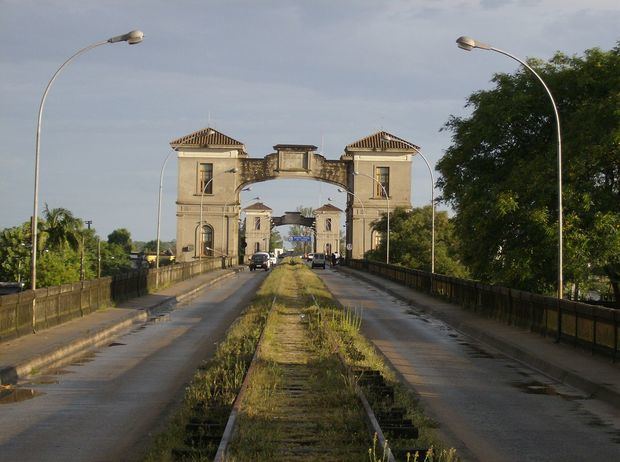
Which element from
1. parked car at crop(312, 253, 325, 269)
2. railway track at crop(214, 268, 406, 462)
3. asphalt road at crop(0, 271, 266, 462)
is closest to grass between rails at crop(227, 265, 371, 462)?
railway track at crop(214, 268, 406, 462)

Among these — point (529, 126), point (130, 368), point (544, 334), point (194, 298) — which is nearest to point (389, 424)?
point (130, 368)

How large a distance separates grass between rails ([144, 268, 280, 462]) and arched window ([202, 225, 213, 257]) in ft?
258

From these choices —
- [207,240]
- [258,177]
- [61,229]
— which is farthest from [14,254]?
[258,177]

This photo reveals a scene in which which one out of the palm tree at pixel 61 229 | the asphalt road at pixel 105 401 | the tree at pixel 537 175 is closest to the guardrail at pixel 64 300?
the asphalt road at pixel 105 401

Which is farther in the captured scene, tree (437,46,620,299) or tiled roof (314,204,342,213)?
tiled roof (314,204,342,213)

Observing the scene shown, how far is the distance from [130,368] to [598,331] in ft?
30.7

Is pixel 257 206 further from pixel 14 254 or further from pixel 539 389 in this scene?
pixel 539 389

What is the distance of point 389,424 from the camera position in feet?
32.1

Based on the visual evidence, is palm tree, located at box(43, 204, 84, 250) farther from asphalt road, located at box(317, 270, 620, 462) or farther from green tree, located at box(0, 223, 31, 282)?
asphalt road, located at box(317, 270, 620, 462)

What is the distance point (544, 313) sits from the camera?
22000 millimetres

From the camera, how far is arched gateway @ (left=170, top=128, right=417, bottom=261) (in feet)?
310

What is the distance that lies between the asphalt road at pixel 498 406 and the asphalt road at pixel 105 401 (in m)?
3.79

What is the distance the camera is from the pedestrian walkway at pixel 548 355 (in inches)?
556

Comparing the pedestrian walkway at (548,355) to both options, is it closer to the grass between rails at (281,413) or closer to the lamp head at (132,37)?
the grass between rails at (281,413)
